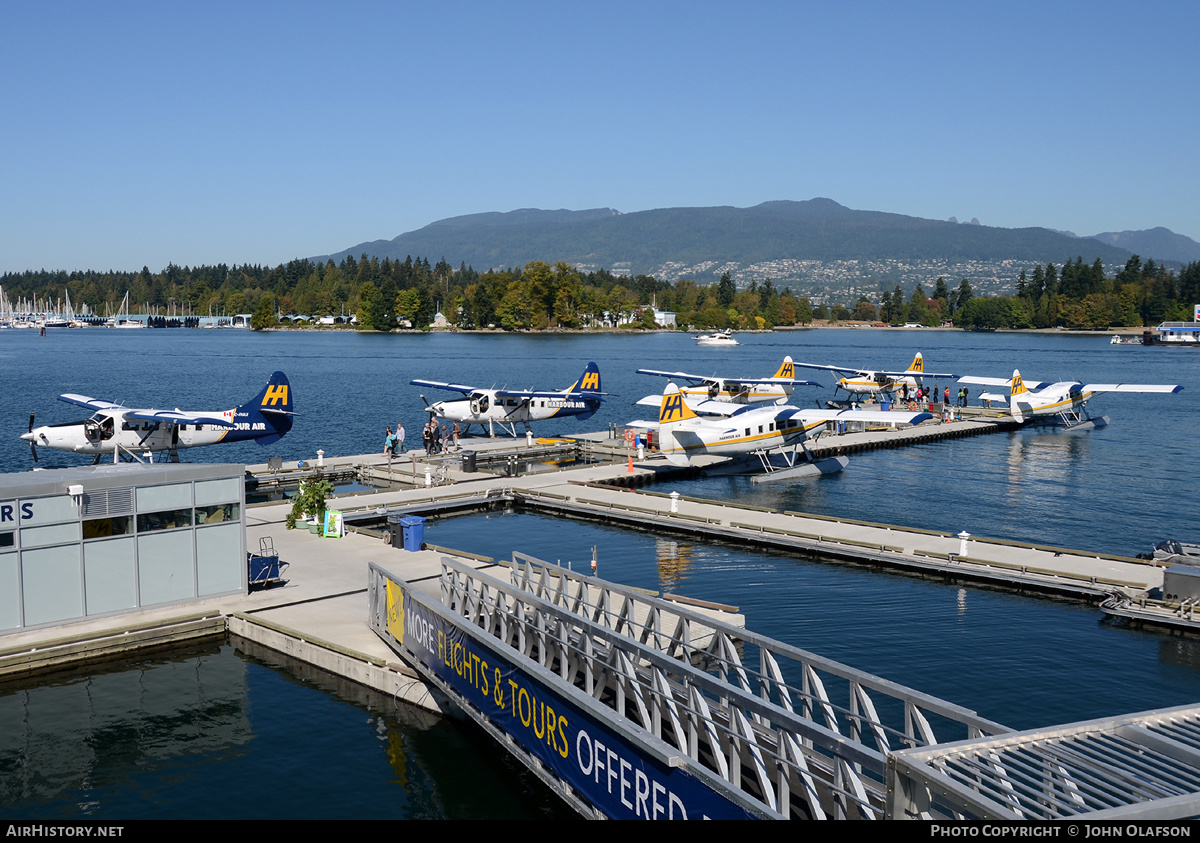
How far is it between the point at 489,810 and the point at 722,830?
35.4ft

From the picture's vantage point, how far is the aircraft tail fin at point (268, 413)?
1689 inches

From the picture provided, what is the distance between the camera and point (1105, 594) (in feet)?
82.8

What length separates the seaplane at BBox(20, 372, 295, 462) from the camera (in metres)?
38.2

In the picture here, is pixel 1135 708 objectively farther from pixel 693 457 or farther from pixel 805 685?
pixel 693 457

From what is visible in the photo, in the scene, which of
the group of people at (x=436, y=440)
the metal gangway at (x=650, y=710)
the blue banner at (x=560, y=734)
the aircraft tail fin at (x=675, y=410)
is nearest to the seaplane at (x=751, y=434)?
the aircraft tail fin at (x=675, y=410)

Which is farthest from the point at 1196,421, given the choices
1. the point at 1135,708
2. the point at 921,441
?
the point at 1135,708

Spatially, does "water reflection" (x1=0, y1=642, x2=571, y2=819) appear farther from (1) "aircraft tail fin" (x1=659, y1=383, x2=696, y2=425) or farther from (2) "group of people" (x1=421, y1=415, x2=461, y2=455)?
(1) "aircraft tail fin" (x1=659, y1=383, x2=696, y2=425)

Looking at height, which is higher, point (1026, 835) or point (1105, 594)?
point (1026, 835)

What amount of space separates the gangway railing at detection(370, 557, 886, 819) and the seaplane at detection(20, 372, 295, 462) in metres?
26.1

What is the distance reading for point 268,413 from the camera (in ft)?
143

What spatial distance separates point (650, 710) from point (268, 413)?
110 ft

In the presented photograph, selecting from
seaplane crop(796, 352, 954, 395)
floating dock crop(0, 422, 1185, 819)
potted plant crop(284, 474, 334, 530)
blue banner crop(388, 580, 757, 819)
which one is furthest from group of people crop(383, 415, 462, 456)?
seaplane crop(796, 352, 954, 395)

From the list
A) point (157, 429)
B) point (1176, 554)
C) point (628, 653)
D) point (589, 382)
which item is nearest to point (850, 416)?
point (589, 382)

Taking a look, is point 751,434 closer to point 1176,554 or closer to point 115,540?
point 1176,554
